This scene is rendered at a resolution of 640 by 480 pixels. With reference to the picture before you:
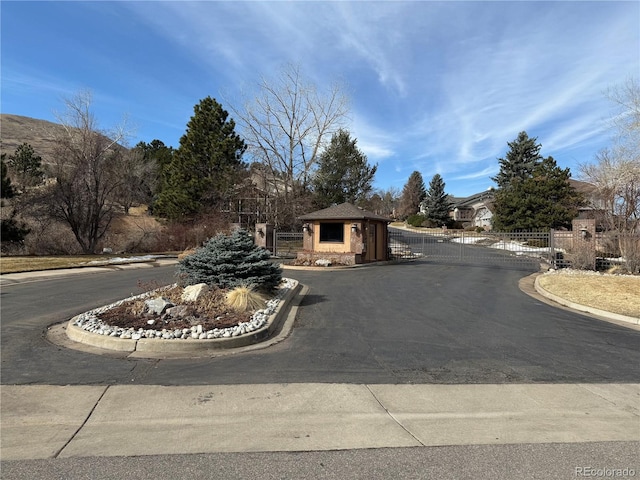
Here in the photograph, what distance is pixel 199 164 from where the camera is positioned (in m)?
33.0

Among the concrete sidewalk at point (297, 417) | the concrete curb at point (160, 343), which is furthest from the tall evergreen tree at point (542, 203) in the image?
the concrete curb at point (160, 343)

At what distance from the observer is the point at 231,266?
9148 millimetres

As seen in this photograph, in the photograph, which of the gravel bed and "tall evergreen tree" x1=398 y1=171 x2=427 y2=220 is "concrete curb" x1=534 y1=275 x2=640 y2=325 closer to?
the gravel bed

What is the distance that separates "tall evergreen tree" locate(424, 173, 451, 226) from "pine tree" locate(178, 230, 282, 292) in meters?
54.6

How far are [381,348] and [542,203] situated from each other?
36698mm

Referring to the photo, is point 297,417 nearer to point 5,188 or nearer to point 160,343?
point 160,343

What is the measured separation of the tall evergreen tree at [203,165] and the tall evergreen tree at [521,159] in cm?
3624

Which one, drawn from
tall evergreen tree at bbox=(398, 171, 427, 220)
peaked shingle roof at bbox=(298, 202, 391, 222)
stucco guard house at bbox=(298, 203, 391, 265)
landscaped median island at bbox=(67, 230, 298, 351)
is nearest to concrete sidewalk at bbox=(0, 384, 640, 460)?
landscaped median island at bbox=(67, 230, 298, 351)

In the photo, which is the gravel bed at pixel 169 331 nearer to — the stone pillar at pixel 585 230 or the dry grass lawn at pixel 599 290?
the dry grass lawn at pixel 599 290

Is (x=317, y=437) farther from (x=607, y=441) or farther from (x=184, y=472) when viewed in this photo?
(x=607, y=441)

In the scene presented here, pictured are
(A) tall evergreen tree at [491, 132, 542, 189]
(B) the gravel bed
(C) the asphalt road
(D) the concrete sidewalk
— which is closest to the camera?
→ (D) the concrete sidewalk

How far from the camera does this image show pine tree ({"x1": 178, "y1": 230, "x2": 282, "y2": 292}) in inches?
357

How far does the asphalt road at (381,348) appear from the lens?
503 centimetres

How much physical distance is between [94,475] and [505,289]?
12.9 meters
